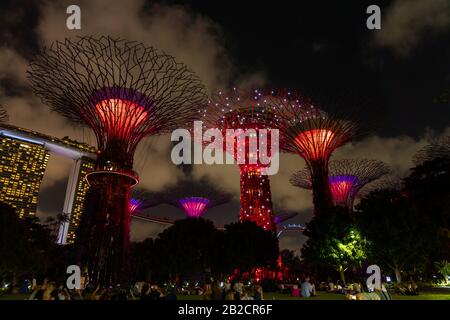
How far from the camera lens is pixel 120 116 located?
3778cm

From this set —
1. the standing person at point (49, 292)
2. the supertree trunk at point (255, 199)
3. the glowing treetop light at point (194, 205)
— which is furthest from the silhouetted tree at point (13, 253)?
the glowing treetop light at point (194, 205)

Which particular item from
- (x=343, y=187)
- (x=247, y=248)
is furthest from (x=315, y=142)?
(x=343, y=187)

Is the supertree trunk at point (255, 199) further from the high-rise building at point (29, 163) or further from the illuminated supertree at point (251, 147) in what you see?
the high-rise building at point (29, 163)

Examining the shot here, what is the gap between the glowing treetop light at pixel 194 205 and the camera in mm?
90250

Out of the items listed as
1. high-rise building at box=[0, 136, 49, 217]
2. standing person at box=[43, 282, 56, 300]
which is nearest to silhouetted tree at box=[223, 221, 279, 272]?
standing person at box=[43, 282, 56, 300]

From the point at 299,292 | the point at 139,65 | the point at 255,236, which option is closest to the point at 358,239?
the point at 299,292

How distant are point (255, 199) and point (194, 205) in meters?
31.0

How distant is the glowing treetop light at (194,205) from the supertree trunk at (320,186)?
1720 inches

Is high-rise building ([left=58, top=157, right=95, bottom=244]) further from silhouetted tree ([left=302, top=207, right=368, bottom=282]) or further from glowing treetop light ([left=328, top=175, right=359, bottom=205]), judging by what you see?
silhouetted tree ([left=302, top=207, right=368, bottom=282])

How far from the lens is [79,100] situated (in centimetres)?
3544

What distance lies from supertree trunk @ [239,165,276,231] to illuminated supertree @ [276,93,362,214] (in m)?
12.1

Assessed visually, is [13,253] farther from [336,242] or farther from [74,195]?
[74,195]

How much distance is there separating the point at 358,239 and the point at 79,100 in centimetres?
3086
